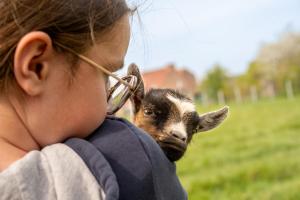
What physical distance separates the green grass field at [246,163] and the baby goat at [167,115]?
→ 8.40 feet

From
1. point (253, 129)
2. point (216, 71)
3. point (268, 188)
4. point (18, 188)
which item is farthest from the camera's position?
point (216, 71)

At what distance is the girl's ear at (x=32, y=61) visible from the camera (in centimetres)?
117

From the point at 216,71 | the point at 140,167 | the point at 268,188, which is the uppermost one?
the point at 140,167

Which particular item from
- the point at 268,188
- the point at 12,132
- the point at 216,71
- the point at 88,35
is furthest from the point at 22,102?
the point at 216,71

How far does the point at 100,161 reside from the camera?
1186 mm

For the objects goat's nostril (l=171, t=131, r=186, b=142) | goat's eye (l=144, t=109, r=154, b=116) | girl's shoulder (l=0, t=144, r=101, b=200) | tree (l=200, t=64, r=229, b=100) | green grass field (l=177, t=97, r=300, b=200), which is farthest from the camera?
tree (l=200, t=64, r=229, b=100)

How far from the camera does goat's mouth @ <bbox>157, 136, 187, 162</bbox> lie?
1658 millimetres

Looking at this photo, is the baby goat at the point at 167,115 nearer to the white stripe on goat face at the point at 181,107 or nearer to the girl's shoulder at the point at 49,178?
the white stripe on goat face at the point at 181,107

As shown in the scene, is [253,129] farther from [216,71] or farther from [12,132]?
[216,71]

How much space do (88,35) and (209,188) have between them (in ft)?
19.6

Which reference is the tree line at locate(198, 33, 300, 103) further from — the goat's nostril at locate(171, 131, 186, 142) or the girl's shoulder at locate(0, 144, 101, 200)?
the girl's shoulder at locate(0, 144, 101, 200)

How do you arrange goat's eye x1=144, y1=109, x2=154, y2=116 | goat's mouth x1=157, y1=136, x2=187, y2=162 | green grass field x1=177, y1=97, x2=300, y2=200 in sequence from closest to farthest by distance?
goat's mouth x1=157, y1=136, x2=187, y2=162 < goat's eye x1=144, y1=109, x2=154, y2=116 < green grass field x1=177, y1=97, x2=300, y2=200

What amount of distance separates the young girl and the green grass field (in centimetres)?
364

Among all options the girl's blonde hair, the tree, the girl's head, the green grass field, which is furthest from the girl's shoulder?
the tree
